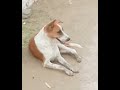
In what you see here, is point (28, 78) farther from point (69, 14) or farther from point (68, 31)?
point (69, 14)

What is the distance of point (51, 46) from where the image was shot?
6211 mm

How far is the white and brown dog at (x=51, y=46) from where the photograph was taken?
6.09m

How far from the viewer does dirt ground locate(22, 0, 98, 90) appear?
19.4 ft

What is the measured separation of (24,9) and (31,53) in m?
0.96

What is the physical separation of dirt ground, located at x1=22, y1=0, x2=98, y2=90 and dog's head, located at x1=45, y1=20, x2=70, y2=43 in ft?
1.08

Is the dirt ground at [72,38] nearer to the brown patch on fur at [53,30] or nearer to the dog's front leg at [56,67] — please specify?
the dog's front leg at [56,67]

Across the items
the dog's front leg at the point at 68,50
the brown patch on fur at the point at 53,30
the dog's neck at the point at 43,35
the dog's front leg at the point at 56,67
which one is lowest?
the dog's front leg at the point at 56,67

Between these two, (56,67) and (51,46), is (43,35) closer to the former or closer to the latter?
(51,46)

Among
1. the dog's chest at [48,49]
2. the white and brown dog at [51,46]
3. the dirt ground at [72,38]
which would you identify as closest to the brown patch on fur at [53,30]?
the white and brown dog at [51,46]

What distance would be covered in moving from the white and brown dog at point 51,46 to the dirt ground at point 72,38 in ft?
0.25

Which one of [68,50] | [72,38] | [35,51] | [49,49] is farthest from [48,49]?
[72,38]

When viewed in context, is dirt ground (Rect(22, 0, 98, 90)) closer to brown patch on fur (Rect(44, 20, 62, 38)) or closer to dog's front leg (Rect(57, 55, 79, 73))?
dog's front leg (Rect(57, 55, 79, 73))
